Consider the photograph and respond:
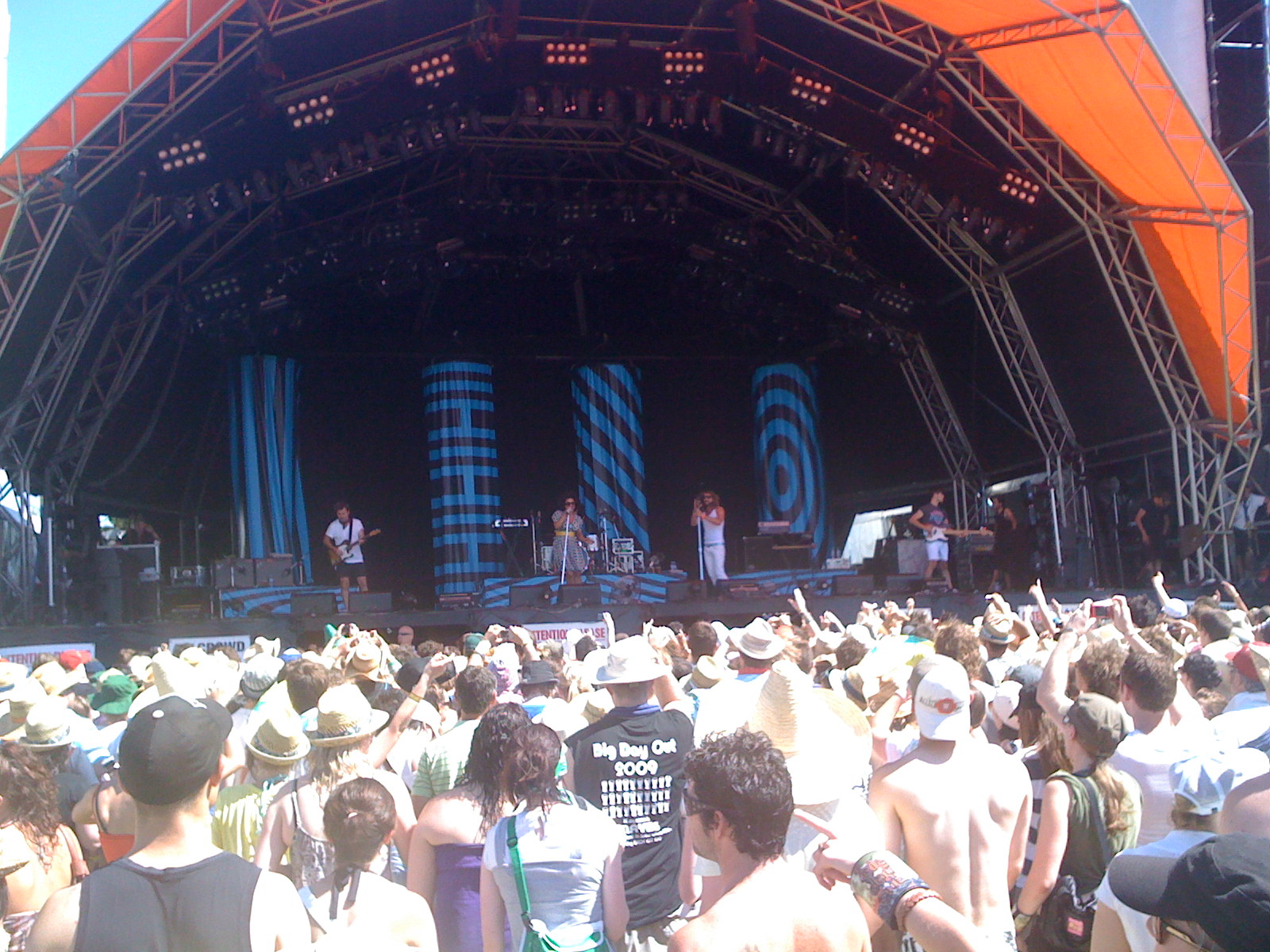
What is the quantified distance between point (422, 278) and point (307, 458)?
143 inches

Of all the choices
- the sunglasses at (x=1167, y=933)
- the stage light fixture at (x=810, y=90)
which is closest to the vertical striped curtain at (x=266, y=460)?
the stage light fixture at (x=810, y=90)

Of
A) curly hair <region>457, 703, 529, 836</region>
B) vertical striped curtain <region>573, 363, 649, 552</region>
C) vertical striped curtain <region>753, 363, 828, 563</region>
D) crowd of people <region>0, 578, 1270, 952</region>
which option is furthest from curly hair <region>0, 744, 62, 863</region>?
vertical striped curtain <region>753, 363, 828, 563</region>

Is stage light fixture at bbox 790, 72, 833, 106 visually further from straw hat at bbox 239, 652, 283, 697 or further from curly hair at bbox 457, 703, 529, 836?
curly hair at bbox 457, 703, 529, 836

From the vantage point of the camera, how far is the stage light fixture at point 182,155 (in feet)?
35.2

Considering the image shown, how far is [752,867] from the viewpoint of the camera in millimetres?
1908

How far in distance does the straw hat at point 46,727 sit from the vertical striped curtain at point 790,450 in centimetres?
1332

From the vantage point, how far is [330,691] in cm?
309

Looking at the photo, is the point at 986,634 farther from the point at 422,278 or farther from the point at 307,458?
the point at 307,458

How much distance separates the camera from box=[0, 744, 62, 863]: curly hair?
287 cm

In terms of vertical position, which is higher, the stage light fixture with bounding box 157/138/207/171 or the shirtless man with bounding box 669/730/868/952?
the stage light fixture with bounding box 157/138/207/171

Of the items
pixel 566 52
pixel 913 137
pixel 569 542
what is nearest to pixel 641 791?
pixel 566 52

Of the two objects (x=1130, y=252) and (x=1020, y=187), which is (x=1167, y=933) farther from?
(x=1130, y=252)

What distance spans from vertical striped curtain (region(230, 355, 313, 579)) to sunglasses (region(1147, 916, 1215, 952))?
47.7 ft

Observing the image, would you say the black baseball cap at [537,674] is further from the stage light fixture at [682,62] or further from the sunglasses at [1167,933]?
the stage light fixture at [682,62]
